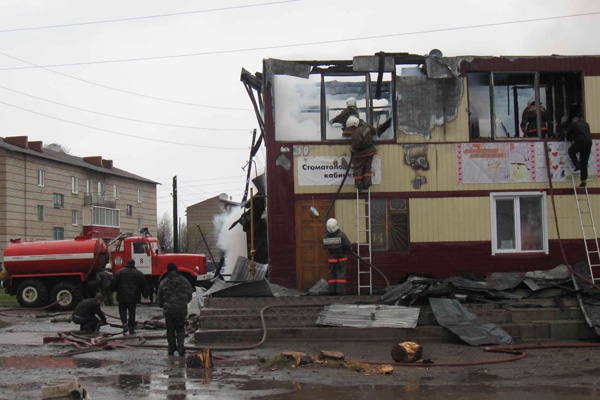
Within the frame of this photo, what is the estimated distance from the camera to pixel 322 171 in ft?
58.4

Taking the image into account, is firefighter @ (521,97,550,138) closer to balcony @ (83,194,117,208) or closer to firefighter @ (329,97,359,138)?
firefighter @ (329,97,359,138)

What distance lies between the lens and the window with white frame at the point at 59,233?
209ft

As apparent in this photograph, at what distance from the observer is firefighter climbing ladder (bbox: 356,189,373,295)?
1767 cm

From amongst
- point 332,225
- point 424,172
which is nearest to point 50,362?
point 332,225

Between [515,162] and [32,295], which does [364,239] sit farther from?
[32,295]

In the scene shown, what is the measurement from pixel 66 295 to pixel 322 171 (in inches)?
523

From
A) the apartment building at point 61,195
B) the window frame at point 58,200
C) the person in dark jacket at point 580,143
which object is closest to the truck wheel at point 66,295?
the person in dark jacket at point 580,143

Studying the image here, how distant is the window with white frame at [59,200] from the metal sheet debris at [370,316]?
174ft

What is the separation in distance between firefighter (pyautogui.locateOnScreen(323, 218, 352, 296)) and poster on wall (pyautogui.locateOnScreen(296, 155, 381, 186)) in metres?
1.68

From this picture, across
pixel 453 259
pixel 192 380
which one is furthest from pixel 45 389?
pixel 453 259

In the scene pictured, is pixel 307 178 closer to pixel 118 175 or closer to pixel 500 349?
pixel 500 349

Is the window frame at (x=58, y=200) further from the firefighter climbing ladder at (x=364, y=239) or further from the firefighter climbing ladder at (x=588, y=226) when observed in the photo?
the firefighter climbing ladder at (x=588, y=226)

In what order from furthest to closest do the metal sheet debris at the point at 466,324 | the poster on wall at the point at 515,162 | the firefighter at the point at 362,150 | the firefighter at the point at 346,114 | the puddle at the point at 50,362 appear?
the poster on wall at the point at 515,162 → the firefighter at the point at 346,114 → the firefighter at the point at 362,150 → the metal sheet debris at the point at 466,324 → the puddle at the point at 50,362

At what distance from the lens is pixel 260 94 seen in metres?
19.2
